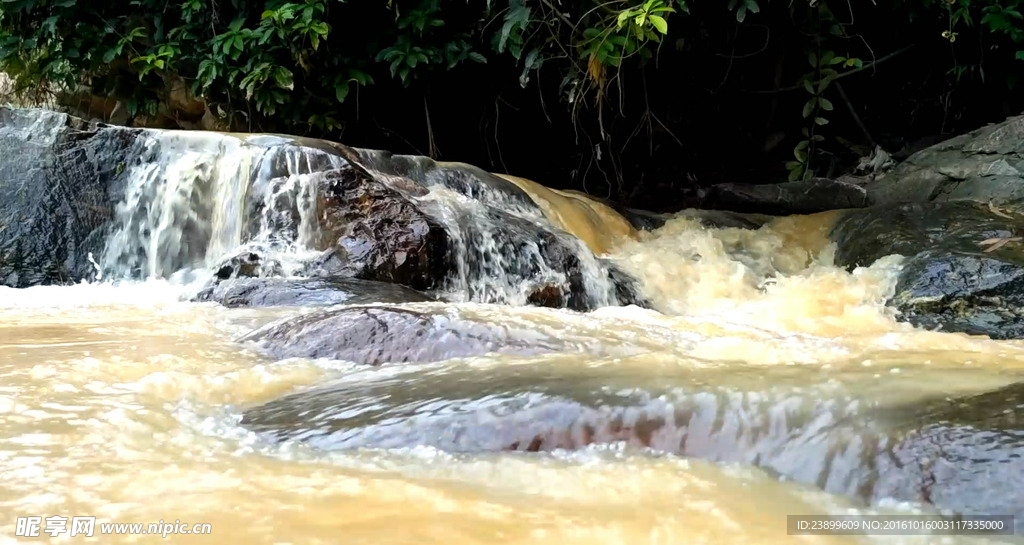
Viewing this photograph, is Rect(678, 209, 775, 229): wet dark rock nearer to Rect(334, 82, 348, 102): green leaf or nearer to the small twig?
the small twig

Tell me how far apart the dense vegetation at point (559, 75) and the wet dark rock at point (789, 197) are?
439 millimetres

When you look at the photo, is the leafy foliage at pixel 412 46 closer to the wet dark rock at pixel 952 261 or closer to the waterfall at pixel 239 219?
the waterfall at pixel 239 219

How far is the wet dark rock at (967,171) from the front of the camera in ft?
18.8

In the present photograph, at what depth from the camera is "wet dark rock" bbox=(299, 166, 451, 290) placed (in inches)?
170

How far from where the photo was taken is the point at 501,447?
1633mm

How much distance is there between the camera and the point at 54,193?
512 centimetres

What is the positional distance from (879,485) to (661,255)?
4.23m

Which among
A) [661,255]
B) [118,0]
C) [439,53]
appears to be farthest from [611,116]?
[118,0]

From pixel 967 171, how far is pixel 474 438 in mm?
5746

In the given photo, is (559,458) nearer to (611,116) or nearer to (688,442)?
(688,442)

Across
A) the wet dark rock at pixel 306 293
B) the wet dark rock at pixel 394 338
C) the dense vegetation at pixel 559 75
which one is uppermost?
the dense vegetation at pixel 559 75

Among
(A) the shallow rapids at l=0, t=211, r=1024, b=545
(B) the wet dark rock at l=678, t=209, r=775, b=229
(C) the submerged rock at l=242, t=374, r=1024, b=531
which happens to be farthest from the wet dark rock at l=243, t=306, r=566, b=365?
(B) the wet dark rock at l=678, t=209, r=775, b=229

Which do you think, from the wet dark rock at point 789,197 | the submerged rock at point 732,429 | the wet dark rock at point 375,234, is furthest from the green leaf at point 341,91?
the submerged rock at point 732,429

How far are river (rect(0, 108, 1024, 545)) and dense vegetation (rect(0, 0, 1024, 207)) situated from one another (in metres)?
3.88
